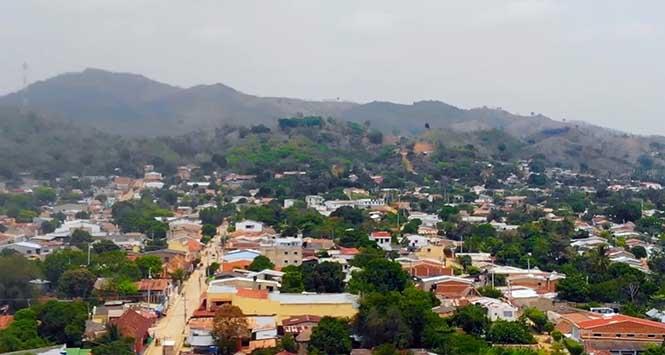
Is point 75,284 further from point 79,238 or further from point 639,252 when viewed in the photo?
point 639,252

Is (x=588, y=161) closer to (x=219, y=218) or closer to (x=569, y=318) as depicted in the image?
(x=219, y=218)

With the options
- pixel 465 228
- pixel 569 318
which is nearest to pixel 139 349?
pixel 569 318

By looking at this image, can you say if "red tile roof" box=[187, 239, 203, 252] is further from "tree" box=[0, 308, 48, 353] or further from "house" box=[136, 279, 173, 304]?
"tree" box=[0, 308, 48, 353]

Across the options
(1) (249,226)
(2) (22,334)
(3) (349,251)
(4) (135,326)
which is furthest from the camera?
(1) (249,226)

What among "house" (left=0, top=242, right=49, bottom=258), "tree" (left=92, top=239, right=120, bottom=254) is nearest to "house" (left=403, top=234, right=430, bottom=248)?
"tree" (left=92, top=239, right=120, bottom=254)

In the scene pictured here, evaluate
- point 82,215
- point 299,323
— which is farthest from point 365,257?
point 82,215

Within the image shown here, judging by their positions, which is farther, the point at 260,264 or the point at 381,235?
the point at 381,235

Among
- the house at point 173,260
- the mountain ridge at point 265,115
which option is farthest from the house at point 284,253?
the mountain ridge at point 265,115
